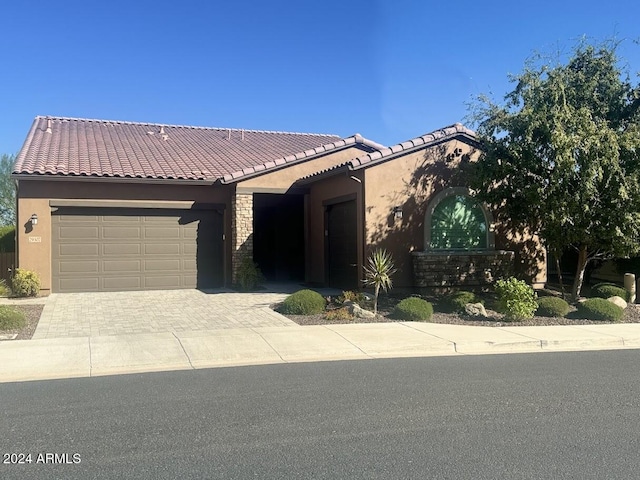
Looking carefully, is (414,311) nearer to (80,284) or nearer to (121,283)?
(121,283)

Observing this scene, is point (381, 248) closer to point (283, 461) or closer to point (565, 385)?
point (565, 385)

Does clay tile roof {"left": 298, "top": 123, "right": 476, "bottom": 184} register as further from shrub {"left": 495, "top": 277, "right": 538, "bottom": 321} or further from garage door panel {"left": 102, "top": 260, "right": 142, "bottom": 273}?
garage door panel {"left": 102, "top": 260, "right": 142, "bottom": 273}

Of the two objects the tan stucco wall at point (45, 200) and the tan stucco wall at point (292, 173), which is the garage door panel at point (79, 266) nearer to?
the tan stucco wall at point (45, 200)

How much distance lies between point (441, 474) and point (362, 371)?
3664 millimetres

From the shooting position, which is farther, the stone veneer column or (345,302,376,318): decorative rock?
the stone veneer column

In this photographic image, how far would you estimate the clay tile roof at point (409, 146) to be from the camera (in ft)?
51.6

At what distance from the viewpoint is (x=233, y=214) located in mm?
18344

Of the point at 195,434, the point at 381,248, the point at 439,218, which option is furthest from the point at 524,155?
the point at 195,434

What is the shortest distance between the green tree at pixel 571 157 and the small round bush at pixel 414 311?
3950mm

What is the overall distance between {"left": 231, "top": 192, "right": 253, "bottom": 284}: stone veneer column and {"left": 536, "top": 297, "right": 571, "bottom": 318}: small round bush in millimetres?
8639

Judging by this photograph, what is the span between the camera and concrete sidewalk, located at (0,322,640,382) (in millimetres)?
8414

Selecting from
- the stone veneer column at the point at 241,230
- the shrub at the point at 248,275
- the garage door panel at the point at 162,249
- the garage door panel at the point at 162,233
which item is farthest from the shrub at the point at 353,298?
the garage door panel at the point at 162,233

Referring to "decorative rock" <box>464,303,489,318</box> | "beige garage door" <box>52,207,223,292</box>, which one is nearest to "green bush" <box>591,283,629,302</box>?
"decorative rock" <box>464,303,489,318</box>

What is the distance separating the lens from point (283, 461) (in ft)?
15.5
